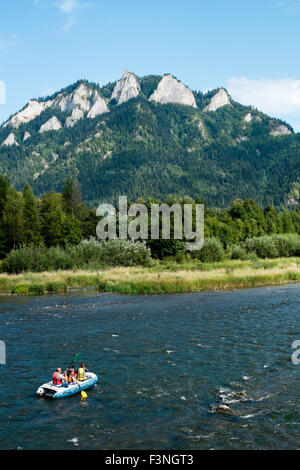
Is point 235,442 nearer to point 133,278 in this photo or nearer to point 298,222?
point 133,278

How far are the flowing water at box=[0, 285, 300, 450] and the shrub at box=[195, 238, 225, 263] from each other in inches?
1756

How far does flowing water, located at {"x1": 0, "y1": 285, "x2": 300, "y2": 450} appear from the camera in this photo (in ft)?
60.7

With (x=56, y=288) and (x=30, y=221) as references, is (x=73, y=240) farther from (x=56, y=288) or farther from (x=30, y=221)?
(x=56, y=288)

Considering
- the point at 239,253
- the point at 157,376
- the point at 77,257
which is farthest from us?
the point at 239,253

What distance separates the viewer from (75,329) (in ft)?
120

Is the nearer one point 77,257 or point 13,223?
point 77,257

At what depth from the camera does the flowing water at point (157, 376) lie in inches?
729

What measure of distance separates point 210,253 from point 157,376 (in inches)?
2648

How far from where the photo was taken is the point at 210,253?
3600 inches

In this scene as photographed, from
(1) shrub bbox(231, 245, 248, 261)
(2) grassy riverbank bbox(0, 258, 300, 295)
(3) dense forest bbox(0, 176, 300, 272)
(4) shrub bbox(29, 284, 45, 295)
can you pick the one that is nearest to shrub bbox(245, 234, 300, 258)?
(3) dense forest bbox(0, 176, 300, 272)

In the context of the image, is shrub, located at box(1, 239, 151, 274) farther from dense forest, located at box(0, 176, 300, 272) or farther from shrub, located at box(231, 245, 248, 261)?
shrub, located at box(231, 245, 248, 261)

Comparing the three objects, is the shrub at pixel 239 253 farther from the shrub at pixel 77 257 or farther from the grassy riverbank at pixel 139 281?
the shrub at pixel 77 257

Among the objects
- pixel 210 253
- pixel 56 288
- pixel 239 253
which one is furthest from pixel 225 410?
pixel 239 253

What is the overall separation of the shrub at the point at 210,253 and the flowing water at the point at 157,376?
4460 cm
